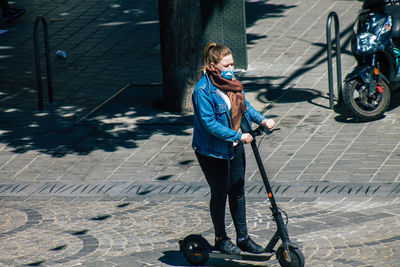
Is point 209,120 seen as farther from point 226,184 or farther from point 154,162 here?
point 154,162

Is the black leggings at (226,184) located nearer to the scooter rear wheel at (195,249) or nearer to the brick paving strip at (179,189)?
the scooter rear wheel at (195,249)

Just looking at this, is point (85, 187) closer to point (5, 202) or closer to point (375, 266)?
point (5, 202)

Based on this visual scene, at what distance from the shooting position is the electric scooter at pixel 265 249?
228 inches

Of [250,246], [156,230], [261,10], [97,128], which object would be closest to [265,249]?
[250,246]

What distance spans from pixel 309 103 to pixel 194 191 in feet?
11.9

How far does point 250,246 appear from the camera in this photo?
20.0 ft

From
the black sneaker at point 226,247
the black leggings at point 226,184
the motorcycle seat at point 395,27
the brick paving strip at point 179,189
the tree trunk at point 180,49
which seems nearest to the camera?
the black leggings at point 226,184

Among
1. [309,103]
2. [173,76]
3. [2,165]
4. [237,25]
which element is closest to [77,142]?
[2,165]

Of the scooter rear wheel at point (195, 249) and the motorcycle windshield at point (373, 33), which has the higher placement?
the motorcycle windshield at point (373, 33)

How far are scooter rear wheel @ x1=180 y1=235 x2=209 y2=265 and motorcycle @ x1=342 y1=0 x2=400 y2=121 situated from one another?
451cm

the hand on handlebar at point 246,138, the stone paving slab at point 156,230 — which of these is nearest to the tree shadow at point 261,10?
the stone paving slab at point 156,230

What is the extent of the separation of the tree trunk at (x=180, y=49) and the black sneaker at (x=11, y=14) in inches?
278

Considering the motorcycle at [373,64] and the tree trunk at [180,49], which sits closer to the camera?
the motorcycle at [373,64]

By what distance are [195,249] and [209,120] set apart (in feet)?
3.53
